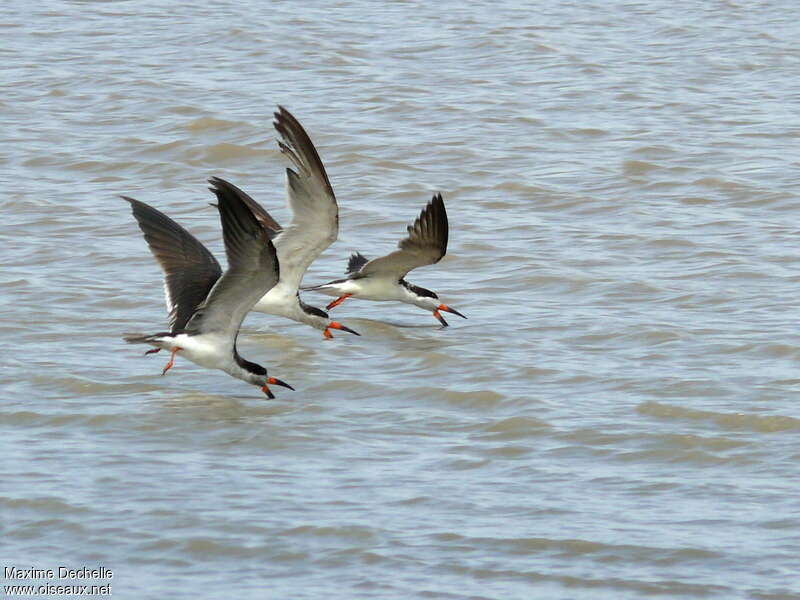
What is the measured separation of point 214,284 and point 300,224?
51.4 inches

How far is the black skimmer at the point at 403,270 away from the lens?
10.3 m

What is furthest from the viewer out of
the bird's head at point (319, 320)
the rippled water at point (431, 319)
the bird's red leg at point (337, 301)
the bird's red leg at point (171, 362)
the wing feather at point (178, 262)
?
the bird's red leg at point (337, 301)

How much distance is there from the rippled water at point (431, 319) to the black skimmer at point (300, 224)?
0.32 m

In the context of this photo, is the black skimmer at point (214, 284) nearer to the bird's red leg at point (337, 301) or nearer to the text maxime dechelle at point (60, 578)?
the bird's red leg at point (337, 301)

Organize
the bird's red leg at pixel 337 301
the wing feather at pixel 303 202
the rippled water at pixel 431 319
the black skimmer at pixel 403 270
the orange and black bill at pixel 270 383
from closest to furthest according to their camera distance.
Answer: the rippled water at pixel 431 319
the orange and black bill at pixel 270 383
the wing feather at pixel 303 202
the black skimmer at pixel 403 270
the bird's red leg at pixel 337 301

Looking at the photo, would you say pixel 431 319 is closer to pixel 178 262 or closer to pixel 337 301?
pixel 337 301

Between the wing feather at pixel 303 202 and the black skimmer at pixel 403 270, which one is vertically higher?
the wing feather at pixel 303 202

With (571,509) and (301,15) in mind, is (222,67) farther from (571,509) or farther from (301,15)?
(571,509)

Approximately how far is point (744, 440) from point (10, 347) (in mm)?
4295

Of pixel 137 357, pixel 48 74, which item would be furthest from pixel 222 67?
pixel 137 357

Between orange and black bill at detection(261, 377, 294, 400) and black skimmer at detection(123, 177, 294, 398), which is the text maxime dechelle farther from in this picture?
→ orange and black bill at detection(261, 377, 294, 400)

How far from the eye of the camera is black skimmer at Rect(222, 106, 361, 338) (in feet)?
32.0

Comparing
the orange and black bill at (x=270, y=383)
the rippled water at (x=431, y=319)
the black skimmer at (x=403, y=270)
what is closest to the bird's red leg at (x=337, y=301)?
the black skimmer at (x=403, y=270)

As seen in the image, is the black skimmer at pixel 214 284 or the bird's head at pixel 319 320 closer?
the black skimmer at pixel 214 284
